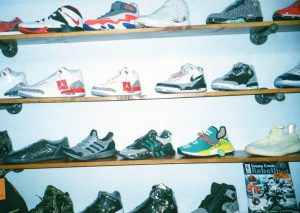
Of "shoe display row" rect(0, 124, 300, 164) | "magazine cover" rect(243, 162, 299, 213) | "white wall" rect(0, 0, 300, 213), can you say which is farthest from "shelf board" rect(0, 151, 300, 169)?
"white wall" rect(0, 0, 300, 213)

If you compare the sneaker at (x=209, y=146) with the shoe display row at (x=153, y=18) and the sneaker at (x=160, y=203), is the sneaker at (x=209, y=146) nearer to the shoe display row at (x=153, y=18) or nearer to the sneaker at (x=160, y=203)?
the sneaker at (x=160, y=203)

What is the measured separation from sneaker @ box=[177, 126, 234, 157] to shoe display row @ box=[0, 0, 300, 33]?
2.45ft

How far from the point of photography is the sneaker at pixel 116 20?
60.1 inches

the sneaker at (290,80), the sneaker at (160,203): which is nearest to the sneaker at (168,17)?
the sneaker at (290,80)

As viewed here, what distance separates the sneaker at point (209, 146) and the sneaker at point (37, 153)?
83 cm

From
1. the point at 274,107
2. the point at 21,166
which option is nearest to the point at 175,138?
the point at 274,107

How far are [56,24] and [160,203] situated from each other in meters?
1.37

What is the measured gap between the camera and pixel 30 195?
1910 mm

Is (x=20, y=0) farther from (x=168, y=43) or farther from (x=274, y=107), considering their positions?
(x=274, y=107)

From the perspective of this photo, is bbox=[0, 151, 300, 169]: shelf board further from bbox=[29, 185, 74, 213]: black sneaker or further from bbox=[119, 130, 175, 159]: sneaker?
bbox=[29, 185, 74, 213]: black sneaker

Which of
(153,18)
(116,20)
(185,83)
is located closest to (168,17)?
(153,18)

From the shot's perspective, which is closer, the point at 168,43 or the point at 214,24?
the point at 214,24

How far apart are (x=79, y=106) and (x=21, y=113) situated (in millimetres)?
483

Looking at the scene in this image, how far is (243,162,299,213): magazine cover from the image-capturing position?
63.2 inches
